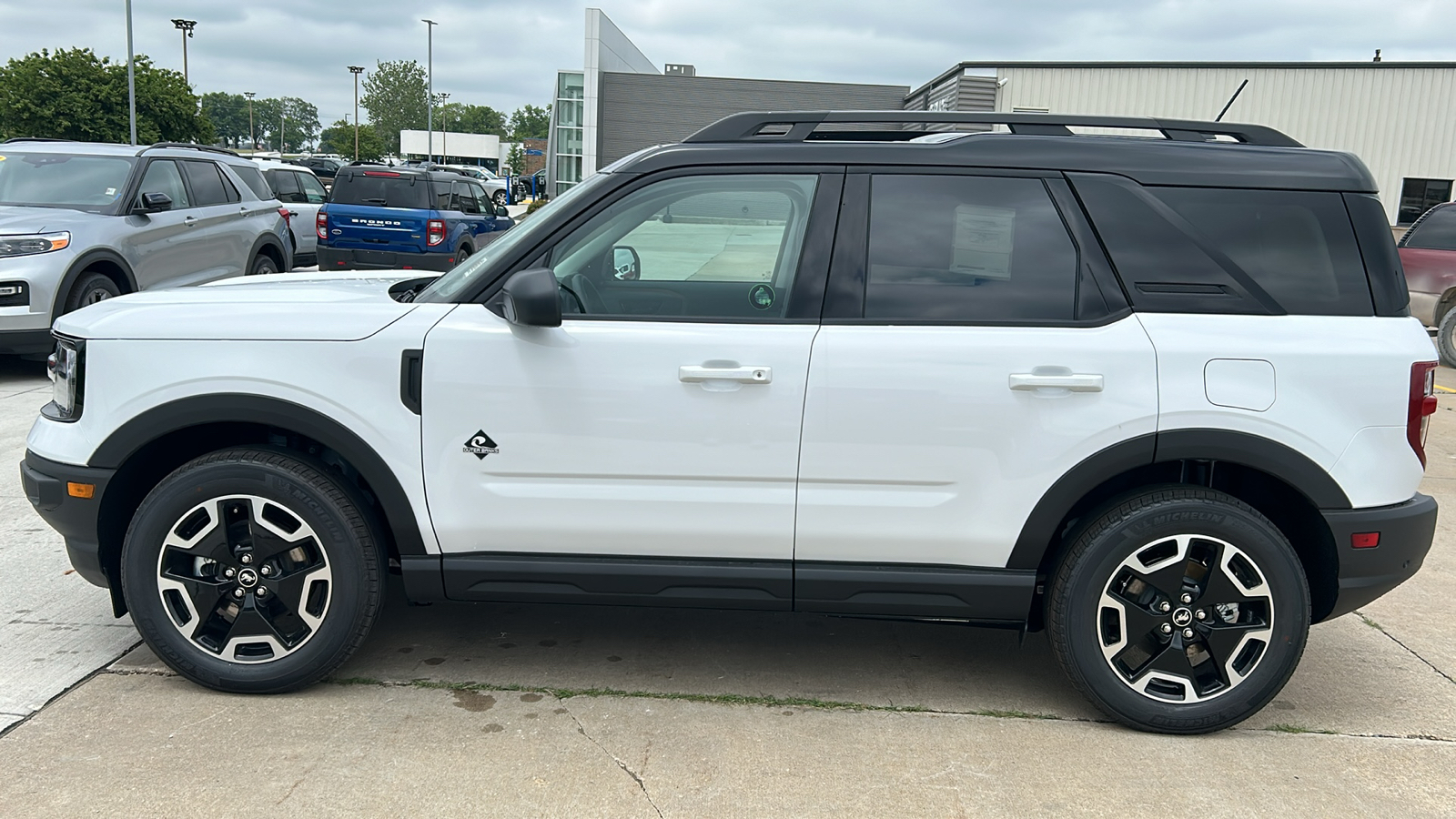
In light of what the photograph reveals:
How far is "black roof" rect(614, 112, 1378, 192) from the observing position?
336cm

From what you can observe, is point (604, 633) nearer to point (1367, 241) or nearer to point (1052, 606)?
point (1052, 606)

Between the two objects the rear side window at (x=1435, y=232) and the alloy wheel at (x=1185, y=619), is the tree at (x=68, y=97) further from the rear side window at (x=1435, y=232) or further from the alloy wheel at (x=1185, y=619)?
the alloy wheel at (x=1185, y=619)

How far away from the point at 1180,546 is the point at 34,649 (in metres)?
3.82

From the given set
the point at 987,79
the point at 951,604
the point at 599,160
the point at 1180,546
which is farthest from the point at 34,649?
the point at 599,160

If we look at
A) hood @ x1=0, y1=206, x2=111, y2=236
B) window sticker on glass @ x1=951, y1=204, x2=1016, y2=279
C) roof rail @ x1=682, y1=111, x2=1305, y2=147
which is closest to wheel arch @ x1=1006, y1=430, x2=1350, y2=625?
window sticker on glass @ x1=951, y1=204, x2=1016, y2=279

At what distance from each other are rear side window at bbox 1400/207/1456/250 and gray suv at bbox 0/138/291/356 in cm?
1262

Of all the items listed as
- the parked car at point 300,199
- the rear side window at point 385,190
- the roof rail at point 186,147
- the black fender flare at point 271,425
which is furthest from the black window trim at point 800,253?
the parked car at point 300,199

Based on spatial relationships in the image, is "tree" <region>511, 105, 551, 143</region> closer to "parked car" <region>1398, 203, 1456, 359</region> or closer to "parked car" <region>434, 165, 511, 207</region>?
"parked car" <region>434, 165, 511, 207</region>

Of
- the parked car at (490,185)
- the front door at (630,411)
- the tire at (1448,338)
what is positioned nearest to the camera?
the front door at (630,411)

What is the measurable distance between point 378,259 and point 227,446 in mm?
11293

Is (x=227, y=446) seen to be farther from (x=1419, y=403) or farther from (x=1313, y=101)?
(x=1313, y=101)

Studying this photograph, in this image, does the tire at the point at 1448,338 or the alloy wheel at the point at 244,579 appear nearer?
the alloy wheel at the point at 244,579

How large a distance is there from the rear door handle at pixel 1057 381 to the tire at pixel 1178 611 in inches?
16.1

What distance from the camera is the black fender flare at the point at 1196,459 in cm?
326
